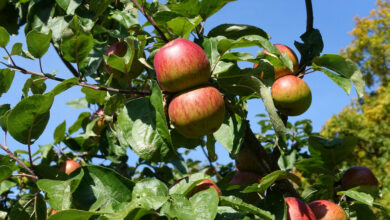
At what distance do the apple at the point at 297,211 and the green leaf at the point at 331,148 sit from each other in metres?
0.42

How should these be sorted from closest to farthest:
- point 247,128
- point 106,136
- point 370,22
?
1. point 247,128
2. point 106,136
3. point 370,22

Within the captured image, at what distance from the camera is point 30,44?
1.19 m

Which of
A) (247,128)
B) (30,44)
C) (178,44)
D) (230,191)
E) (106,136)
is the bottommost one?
(106,136)

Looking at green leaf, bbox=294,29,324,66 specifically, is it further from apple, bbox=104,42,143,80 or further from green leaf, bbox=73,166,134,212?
green leaf, bbox=73,166,134,212

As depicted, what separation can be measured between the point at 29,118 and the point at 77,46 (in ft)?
0.83

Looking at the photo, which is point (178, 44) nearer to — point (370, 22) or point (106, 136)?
point (106, 136)

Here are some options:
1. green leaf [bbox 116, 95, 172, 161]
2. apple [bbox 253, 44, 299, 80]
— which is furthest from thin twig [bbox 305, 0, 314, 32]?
green leaf [bbox 116, 95, 172, 161]

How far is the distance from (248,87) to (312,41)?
1.23 feet

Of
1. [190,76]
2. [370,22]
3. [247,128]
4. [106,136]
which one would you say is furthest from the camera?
[370,22]

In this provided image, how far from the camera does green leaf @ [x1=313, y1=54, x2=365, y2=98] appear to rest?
1.19 metres

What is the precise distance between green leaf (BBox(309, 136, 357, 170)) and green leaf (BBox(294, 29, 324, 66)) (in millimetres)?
367

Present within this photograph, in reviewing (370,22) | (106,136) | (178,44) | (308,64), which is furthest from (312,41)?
(370,22)

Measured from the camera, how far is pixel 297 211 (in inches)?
45.2

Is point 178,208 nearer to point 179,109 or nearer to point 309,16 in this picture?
point 179,109
